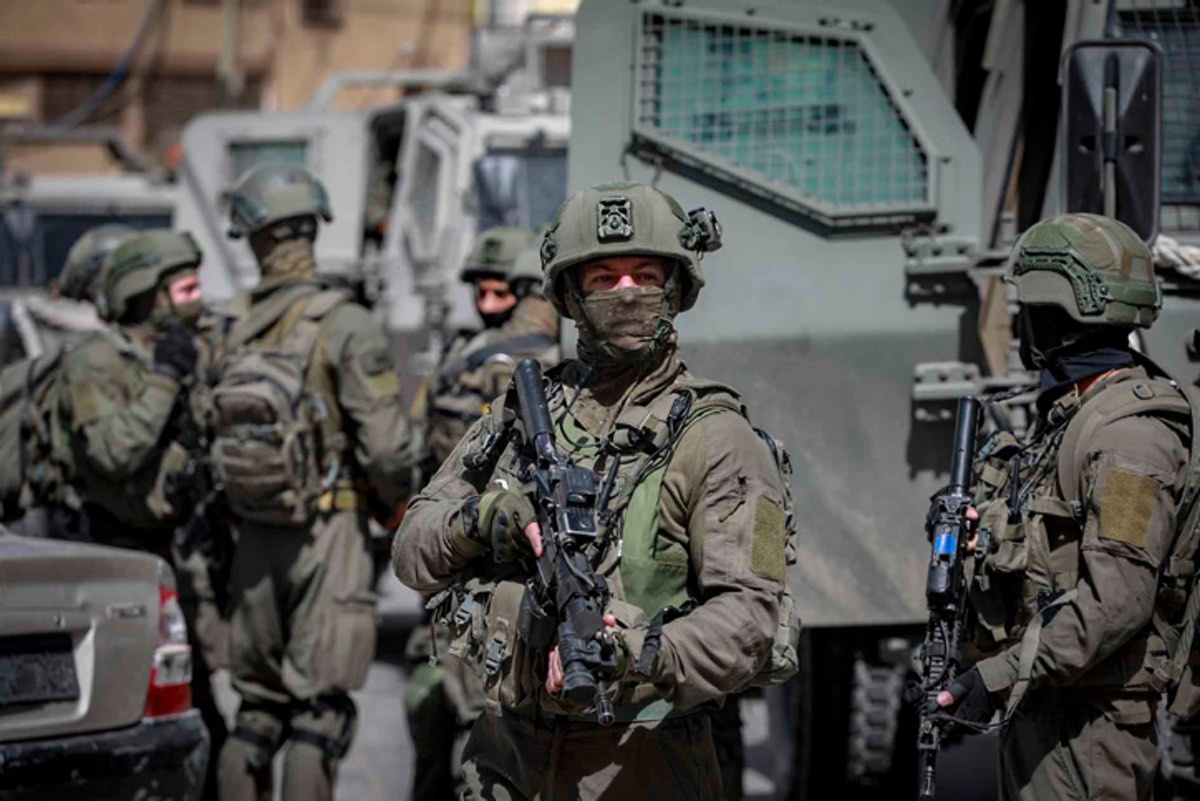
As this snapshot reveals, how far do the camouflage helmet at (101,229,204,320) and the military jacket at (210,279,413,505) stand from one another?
22.3 inches

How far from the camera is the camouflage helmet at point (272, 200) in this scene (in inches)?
258

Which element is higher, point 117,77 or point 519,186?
point 117,77

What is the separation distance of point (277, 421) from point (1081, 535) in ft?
9.24

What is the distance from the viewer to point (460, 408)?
22.2 feet

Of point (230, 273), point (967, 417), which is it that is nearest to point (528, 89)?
point (230, 273)

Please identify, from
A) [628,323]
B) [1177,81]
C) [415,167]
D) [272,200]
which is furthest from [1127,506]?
[415,167]

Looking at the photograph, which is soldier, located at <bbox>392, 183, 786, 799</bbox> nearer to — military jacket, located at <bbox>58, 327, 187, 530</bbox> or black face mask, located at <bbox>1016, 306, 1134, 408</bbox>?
black face mask, located at <bbox>1016, 306, 1134, 408</bbox>

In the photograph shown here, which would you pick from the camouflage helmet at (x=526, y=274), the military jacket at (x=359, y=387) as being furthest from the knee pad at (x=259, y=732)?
the camouflage helmet at (x=526, y=274)

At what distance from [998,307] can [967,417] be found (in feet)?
5.77

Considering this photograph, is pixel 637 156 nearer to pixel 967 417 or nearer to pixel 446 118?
pixel 967 417

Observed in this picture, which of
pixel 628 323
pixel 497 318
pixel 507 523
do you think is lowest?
pixel 507 523

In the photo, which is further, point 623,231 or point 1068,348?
point 1068,348

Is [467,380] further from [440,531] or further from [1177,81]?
[440,531]

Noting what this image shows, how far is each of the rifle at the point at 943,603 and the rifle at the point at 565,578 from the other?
87cm
